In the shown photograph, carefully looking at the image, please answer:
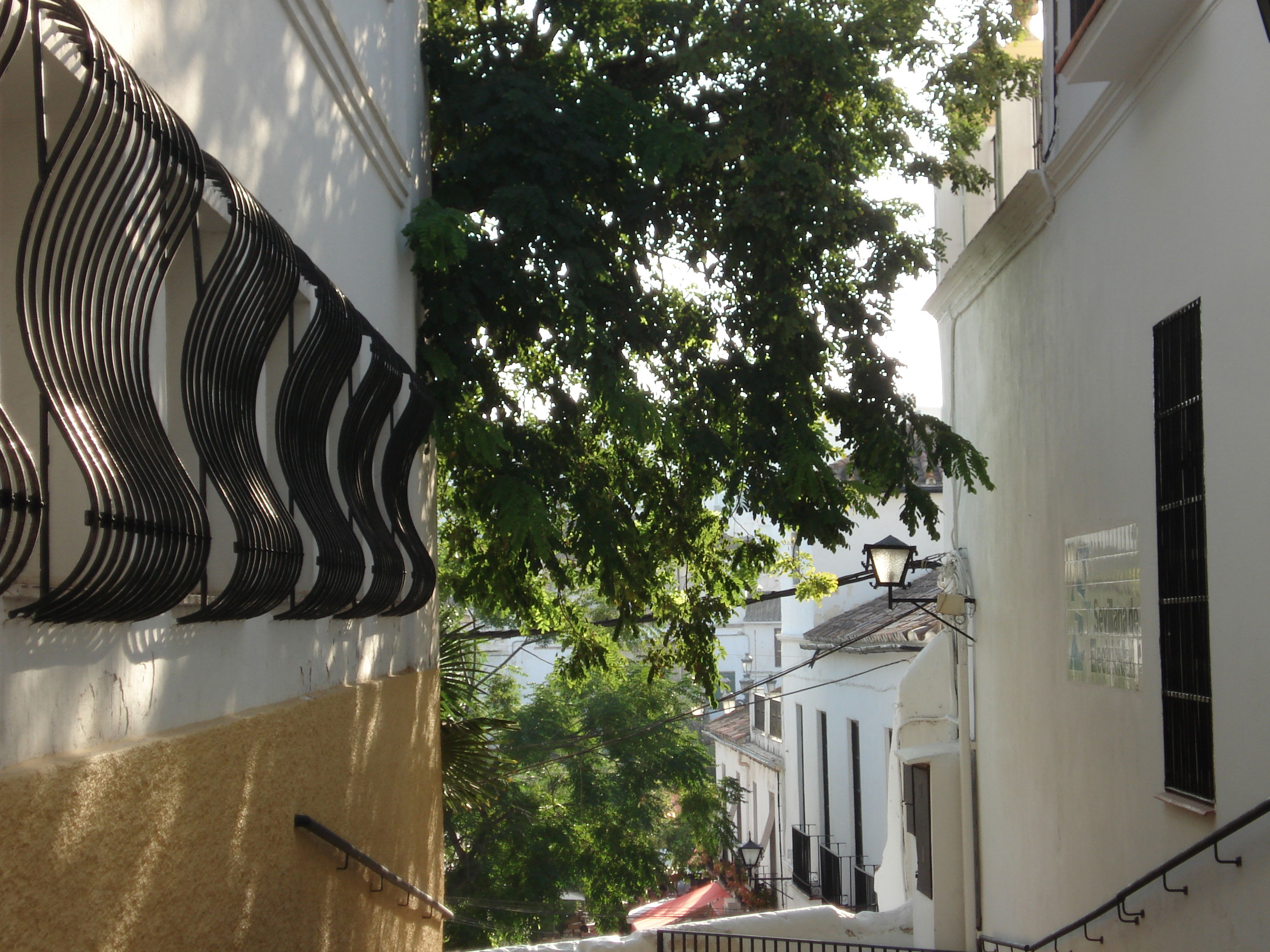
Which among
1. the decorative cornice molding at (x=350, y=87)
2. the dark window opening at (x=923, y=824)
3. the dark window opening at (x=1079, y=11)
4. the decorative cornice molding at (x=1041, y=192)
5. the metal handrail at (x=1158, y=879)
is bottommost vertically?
the dark window opening at (x=923, y=824)

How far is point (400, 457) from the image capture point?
19.3ft

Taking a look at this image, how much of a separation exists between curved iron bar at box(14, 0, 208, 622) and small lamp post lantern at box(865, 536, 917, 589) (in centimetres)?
830

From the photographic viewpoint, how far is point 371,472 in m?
5.48

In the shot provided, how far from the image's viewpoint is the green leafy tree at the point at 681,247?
788 cm

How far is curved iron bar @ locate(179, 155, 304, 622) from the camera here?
3488 millimetres

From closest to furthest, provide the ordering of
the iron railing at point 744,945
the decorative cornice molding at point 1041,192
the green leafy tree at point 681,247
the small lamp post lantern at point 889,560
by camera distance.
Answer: the decorative cornice molding at point 1041,192 → the green leafy tree at point 681,247 → the iron railing at point 744,945 → the small lamp post lantern at point 889,560

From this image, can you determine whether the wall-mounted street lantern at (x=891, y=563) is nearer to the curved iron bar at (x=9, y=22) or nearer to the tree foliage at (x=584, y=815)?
the curved iron bar at (x=9, y=22)

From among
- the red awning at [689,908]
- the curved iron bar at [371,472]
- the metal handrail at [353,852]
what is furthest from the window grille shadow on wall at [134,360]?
the red awning at [689,908]

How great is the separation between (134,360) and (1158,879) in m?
5.39

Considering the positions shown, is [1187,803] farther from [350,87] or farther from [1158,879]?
[350,87]

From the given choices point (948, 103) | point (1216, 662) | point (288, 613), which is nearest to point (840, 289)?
point (948, 103)

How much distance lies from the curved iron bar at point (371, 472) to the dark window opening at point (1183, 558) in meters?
3.59

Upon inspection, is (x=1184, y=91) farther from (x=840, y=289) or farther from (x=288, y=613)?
(x=288, y=613)

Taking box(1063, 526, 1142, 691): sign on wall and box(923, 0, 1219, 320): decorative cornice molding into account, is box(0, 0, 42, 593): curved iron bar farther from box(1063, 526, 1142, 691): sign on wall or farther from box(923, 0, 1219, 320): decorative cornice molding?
box(1063, 526, 1142, 691): sign on wall
